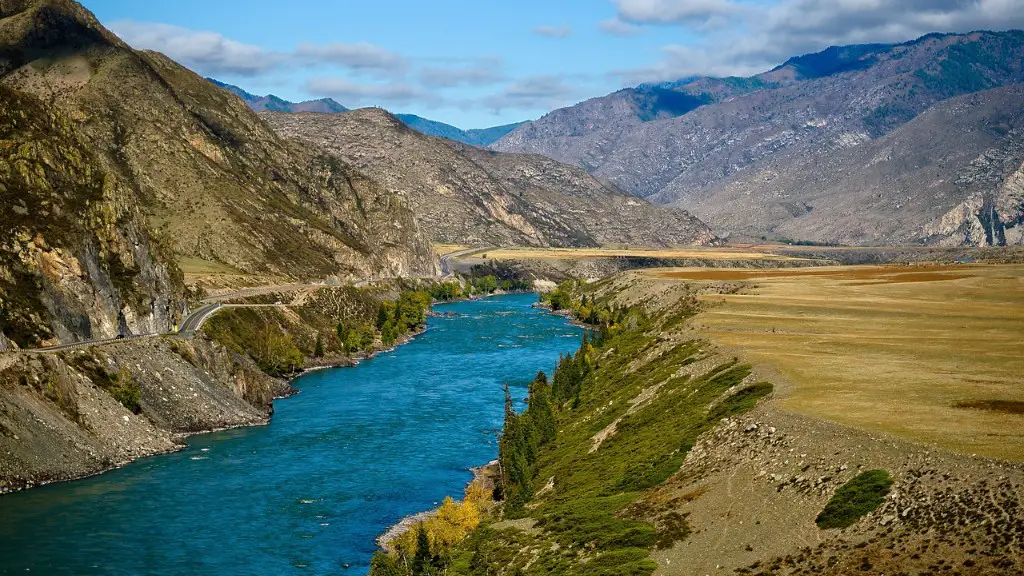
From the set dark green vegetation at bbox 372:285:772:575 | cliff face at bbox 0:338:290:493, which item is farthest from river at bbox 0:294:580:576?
dark green vegetation at bbox 372:285:772:575

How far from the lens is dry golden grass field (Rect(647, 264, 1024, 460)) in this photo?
54.4 m

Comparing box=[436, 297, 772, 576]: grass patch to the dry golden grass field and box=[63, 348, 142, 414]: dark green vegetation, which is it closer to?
the dry golden grass field

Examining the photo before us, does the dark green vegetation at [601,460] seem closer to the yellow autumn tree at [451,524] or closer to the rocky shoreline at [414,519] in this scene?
the yellow autumn tree at [451,524]

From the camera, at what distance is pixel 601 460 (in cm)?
7406

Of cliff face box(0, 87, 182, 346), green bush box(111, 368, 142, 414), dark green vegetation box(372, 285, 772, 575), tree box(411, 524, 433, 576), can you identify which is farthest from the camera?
cliff face box(0, 87, 182, 346)

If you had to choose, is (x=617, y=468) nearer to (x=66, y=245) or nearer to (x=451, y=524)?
(x=451, y=524)

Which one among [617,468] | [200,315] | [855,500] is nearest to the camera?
[855,500]

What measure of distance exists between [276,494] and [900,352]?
5362 cm

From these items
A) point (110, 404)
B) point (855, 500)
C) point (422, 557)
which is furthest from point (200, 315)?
point (855, 500)

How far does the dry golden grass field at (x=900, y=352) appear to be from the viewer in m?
54.4

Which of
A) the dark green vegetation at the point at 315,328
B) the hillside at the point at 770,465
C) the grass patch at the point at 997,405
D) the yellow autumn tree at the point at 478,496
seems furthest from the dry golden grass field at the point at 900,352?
the dark green vegetation at the point at 315,328

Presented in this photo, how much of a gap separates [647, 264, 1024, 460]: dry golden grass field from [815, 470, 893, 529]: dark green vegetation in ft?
14.9

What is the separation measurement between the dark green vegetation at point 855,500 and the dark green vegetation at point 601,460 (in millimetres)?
7509

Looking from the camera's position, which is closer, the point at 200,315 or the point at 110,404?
the point at 110,404
